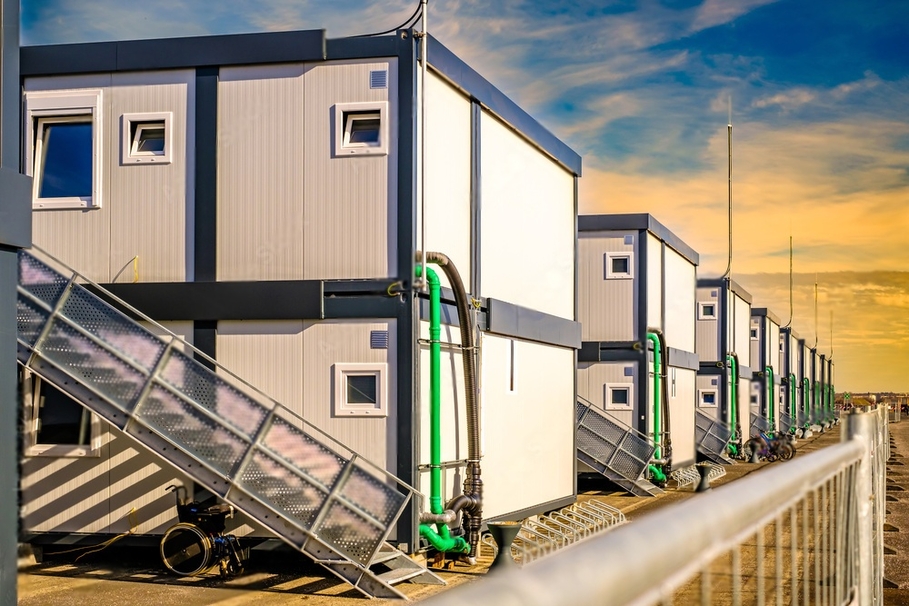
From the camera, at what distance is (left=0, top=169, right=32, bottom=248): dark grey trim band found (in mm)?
8430

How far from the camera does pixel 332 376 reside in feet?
48.2

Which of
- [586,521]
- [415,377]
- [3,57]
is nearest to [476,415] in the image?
[415,377]

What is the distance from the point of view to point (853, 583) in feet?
19.5

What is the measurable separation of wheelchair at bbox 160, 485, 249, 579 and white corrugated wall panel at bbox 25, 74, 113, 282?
3.84 meters

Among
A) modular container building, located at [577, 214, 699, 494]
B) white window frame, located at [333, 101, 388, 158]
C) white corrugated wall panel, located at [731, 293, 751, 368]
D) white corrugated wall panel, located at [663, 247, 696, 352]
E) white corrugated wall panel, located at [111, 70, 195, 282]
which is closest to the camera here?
A: white window frame, located at [333, 101, 388, 158]

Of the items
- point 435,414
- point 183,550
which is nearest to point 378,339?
point 435,414

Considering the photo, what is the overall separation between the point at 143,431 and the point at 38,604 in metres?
2.16

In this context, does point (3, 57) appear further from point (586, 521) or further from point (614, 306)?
point (614, 306)

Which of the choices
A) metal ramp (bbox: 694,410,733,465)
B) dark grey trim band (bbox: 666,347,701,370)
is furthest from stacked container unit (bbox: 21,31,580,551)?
metal ramp (bbox: 694,410,733,465)

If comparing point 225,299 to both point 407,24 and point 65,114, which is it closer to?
point 65,114

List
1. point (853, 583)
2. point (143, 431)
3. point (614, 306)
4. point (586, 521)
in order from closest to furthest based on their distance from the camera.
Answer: point (853, 583)
point (143, 431)
point (586, 521)
point (614, 306)

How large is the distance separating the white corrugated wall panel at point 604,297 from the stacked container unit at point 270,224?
1238 centimetres

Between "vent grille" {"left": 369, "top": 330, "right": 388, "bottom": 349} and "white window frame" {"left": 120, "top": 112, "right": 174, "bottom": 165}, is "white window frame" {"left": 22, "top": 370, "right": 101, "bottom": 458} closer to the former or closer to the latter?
"white window frame" {"left": 120, "top": 112, "right": 174, "bottom": 165}

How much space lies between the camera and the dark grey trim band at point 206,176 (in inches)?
607
